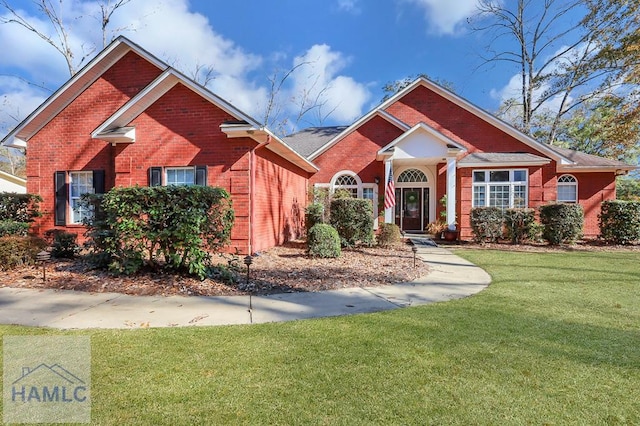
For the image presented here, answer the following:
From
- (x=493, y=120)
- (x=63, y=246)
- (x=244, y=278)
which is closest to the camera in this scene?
(x=244, y=278)

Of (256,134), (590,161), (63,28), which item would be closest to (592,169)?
(590,161)

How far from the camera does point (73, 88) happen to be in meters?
10.9

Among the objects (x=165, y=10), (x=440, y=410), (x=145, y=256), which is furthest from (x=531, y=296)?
(x=165, y=10)

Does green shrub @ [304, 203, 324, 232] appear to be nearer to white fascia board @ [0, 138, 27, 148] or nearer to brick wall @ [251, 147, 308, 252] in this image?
brick wall @ [251, 147, 308, 252]

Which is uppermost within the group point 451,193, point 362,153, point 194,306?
point 362,153

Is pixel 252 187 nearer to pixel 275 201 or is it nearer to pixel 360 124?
pixel 275 201

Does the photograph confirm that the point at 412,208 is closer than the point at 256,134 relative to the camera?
No

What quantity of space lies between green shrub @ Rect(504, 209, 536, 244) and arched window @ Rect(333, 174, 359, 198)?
6808 millimetres

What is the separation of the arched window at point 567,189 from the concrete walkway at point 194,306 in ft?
46.4

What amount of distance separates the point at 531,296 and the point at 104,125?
1150 centimetres

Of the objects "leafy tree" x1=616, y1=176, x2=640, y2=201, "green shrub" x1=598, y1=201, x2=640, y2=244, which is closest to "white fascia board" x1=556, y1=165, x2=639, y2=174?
"green shrub" x1=598, y1=201, x2=640, y2=244

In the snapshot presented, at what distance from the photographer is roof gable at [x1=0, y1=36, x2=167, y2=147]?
1042 centimetres

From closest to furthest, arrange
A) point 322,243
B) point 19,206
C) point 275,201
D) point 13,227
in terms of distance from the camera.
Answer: point 322,243, point 13,227, point 19,206, point 275,201

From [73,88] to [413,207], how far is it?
596 inches
